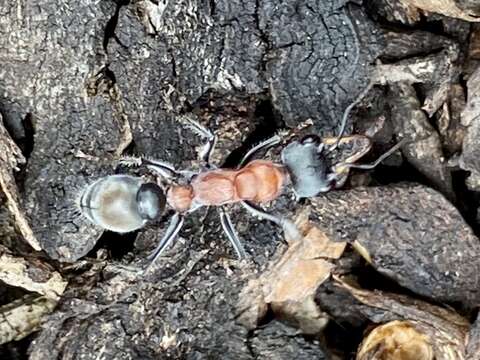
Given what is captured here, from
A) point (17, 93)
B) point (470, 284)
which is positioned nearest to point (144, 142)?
point (17, 93)

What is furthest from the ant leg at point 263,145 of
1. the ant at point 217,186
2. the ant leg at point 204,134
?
the ant leg at point 204,134

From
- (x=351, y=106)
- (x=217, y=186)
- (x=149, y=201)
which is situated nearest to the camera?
(x=351, y=106)

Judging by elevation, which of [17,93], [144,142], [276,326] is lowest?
[276,326]

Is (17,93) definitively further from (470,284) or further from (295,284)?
(470,284)

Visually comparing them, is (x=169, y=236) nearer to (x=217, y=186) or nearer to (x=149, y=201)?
(x=149, y=201)

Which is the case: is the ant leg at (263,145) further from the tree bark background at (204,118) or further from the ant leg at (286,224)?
the ant leg at (286,224)

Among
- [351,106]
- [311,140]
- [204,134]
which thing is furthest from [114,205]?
[351,106]
